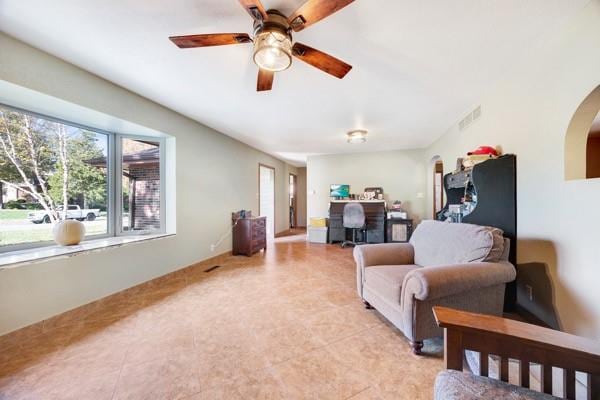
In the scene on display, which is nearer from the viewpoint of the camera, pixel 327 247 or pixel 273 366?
pixel 273 366

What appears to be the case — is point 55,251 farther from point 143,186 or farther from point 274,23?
point 274,23

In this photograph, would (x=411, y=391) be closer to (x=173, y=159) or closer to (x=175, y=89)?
(x=175, y=89)

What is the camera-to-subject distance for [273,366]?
1509 millimetres

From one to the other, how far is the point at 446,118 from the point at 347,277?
2806 millimetres

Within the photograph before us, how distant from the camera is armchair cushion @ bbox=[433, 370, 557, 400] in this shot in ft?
2.53

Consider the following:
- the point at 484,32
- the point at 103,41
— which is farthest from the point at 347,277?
the point at 103,41

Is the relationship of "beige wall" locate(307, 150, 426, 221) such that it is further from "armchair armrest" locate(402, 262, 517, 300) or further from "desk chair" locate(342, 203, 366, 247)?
"armchair armrest" locate(402, 262, 517, 300)

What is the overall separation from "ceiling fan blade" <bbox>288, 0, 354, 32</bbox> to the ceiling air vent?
256cm

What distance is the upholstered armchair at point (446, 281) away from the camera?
1514mm

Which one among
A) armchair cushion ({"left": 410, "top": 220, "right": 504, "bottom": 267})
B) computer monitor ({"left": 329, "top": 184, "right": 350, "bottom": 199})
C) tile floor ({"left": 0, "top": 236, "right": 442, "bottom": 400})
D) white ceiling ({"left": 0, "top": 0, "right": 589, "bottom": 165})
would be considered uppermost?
white ceiling ({"left": 0, "top": 0, "right": 589, "bottom": 165})

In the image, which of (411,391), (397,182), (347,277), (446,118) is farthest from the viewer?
(397,182)

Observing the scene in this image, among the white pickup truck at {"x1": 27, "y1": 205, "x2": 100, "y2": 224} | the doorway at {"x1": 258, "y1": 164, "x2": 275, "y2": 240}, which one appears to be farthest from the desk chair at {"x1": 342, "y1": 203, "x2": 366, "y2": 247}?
the white pickup truck at {"x1": 27, "y1": 205, "x2": 100, "y2": 224}

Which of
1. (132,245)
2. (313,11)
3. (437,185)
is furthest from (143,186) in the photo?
(437,185)

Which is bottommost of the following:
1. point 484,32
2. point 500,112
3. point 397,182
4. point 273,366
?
point 273,366
